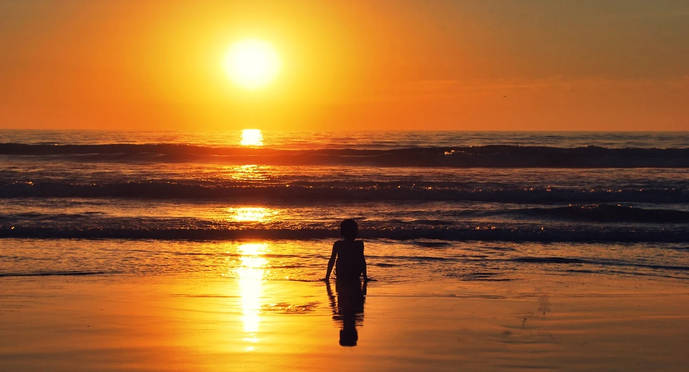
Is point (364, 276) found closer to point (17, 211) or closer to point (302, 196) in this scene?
point (17, 211)

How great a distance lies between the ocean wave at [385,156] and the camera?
3859 centimetres

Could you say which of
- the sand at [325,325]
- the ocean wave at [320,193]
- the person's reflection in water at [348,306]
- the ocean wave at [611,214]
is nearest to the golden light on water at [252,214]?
the ocean wave at [320,193]

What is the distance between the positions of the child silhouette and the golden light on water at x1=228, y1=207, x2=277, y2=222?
25.3 feet

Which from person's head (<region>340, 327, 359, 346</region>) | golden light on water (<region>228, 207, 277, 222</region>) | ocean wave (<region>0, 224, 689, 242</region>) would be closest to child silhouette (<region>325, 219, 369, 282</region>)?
person's head (<region>340, 327, 359, 346</region>)

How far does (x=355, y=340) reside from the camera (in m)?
6.87

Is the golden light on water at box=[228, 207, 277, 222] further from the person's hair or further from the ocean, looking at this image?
the person's hair

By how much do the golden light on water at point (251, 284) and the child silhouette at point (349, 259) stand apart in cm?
97

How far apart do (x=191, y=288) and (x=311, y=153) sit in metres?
32.4

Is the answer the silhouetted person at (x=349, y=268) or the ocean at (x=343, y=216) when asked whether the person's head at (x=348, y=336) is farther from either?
the ocean at (x=343, y=216)

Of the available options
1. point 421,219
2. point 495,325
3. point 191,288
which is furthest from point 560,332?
point 421,219

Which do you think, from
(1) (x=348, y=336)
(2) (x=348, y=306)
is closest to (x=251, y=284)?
(2) (x=348, y=306)

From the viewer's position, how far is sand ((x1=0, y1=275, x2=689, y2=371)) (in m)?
6.16

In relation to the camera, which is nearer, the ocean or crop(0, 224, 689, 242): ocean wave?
the ocean

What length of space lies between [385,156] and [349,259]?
31127 millimetres
